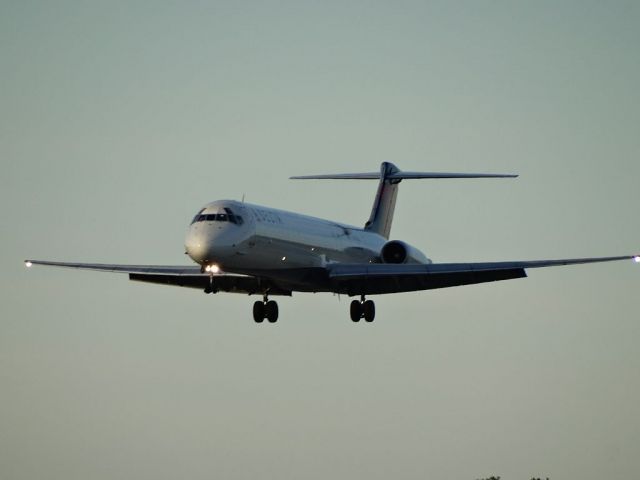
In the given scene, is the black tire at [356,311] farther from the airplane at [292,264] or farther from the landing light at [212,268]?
the landing light at [212,268]

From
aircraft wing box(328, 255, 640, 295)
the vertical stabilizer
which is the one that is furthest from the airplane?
the vertical stabilizer

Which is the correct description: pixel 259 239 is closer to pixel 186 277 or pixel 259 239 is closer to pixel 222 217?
pixel 222 217

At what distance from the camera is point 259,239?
178 feet

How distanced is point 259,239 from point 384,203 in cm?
1682

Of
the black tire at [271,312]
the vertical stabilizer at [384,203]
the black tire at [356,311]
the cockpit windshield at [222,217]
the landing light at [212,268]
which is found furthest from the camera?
the vertical stabilizer at [384,203]

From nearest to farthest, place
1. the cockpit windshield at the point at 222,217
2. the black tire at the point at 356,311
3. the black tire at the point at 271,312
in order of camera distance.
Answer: the cockpit windshield at the point at 222,217
the black tire at the point at 271,312
the black tire at the point at 356,311

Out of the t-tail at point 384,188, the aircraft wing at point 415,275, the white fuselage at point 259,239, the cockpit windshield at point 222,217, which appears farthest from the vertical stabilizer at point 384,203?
the cockpit windshield at point 222,217

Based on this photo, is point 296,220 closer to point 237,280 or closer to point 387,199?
point 237,280

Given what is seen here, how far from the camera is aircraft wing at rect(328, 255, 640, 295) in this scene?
5594 centimetres

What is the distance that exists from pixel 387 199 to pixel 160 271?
49.6 feet

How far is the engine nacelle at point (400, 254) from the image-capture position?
61781 mm

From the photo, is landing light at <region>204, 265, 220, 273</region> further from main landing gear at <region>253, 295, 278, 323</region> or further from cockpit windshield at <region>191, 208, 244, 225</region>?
main landing gear at <region>253, 295, 278, 323</region>

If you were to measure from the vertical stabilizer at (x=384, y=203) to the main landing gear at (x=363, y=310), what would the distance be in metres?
9.22

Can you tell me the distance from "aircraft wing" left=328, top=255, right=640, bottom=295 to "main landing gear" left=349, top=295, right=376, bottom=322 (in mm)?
655
